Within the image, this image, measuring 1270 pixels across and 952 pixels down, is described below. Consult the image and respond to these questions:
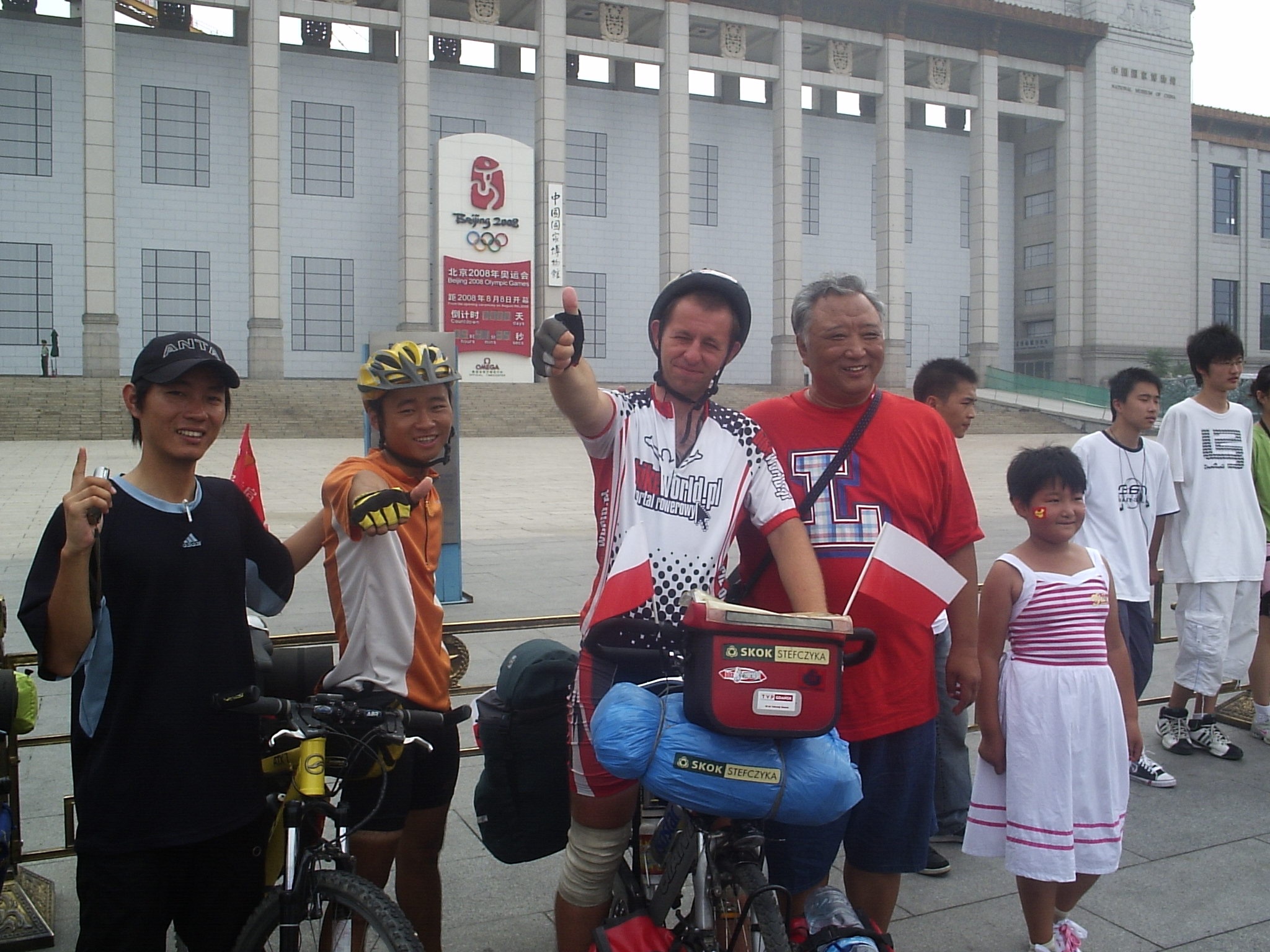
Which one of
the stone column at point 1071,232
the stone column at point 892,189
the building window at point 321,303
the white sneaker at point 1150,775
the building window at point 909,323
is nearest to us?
the white sneaker at point 1150,775

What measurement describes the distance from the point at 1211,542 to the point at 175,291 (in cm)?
3529

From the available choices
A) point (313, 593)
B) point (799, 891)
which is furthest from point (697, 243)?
point (799, 891)

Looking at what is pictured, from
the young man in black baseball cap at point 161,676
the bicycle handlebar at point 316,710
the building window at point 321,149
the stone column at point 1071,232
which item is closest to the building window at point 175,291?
the building window at point 321,149

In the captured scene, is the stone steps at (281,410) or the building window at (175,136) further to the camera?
the building window at (175,136)

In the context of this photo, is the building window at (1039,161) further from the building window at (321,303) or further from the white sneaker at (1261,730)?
the white sneaker at (1261,730)

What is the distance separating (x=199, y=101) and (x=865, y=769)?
3740 cm

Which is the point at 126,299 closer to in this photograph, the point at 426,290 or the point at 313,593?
the point at 426,290

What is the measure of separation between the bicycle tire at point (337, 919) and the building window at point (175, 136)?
36.7m

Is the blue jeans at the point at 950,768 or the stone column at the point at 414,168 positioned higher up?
the stone column at the point at 414,168

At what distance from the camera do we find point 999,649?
3371 millimetres

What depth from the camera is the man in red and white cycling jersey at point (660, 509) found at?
2521mm

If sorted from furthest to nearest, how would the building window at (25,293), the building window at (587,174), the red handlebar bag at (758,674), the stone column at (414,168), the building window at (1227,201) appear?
the building window at (1227,201) < the building window at (587,174) < the stone column at (414,168) < the building window at (25,293) < the red handlebar bag at (758,674)

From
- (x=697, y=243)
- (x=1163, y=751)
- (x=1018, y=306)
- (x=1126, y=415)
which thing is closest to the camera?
(x=1126, y=415)

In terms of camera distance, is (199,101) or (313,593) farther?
(199,101)
